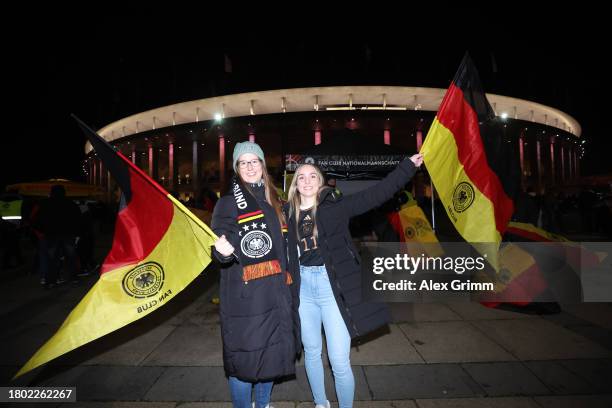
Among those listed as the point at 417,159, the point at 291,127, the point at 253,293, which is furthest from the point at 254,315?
the point at 291,127

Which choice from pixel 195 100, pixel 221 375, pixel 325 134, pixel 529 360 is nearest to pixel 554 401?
pixel 529 360

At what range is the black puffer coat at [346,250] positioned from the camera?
2.58 metres

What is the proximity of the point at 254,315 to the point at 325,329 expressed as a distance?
67cm

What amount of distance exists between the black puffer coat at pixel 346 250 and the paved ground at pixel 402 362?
3.52 ft

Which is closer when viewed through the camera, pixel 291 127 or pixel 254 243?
pixel 254 243

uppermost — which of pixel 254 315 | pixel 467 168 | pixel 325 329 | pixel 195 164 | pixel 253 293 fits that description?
pixel 195 164

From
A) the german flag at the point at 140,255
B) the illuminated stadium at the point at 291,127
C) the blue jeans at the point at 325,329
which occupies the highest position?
the illuminated stadium at the point at 291,127

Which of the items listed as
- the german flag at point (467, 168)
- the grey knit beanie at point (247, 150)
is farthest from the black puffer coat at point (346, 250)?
the german flag at point (467, 168)

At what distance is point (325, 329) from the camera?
106 inches

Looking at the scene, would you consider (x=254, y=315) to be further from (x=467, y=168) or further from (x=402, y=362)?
(x=467, y=168)

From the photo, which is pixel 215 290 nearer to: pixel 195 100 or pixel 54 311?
pixel 54 311

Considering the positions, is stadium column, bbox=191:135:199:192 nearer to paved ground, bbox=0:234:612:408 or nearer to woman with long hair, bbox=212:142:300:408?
paved ground, bbox=0:234:612:408

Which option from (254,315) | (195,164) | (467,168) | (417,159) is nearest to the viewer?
(254,315)

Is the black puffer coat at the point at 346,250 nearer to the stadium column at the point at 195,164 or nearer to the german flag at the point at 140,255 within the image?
the german flag at the point at 140,255
